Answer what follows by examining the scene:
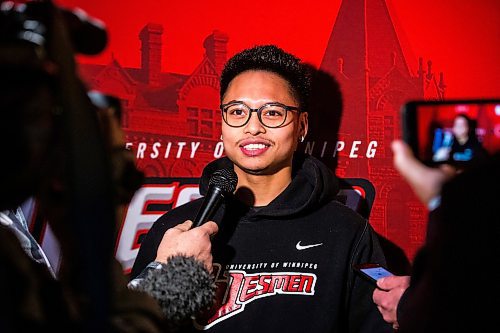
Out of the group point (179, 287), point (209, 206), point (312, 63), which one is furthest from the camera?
point (312, 63)

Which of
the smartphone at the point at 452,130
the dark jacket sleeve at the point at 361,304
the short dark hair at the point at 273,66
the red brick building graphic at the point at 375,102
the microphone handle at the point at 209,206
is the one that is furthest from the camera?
the red brick building graphic at the point at 375,102

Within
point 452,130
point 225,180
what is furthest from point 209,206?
point 452,130

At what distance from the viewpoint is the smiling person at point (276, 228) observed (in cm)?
189

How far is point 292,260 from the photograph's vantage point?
1.96m

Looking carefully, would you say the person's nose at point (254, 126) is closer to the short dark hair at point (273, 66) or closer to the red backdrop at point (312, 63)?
the short dark hair at point (273, 66)

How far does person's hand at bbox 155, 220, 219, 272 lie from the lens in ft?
5.21

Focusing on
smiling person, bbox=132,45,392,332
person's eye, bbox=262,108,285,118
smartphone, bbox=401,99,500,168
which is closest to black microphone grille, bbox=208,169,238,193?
smiling person, bbox=132,45,392,332

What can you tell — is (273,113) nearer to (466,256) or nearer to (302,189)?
(302,189)

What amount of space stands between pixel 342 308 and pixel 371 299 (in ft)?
0.39

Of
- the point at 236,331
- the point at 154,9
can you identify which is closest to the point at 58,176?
the point at 236,331

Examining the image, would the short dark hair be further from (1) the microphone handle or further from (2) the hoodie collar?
(1) the microphone handle

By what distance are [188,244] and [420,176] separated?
911 mm

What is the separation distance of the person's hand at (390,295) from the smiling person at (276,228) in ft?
0.43

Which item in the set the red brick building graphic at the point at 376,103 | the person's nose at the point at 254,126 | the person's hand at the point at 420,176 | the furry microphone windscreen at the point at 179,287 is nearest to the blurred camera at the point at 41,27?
the person's hand at the point at 420,176
